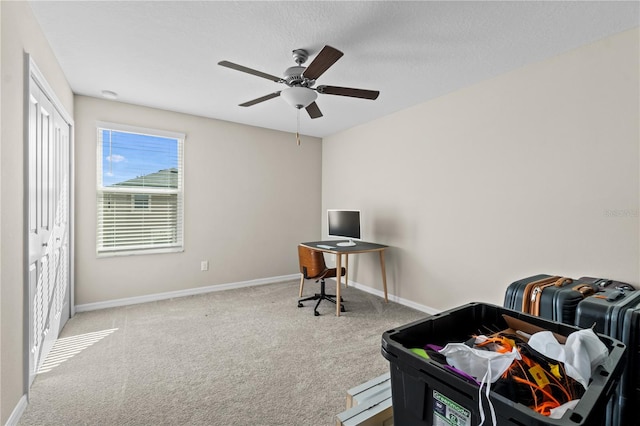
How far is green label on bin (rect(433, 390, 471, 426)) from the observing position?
1.91 feet

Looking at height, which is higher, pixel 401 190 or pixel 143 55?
pixel 143 55

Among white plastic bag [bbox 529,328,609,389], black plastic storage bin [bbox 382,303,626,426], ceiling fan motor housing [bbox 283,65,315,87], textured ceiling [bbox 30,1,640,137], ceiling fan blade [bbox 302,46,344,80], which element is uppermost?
textured ceiling [bbox 30,1,640,137]

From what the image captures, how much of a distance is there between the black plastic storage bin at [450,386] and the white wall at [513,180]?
6.75 ft

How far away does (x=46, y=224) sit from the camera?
2.46 meters

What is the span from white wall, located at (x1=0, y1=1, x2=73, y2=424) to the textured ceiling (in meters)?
0.40

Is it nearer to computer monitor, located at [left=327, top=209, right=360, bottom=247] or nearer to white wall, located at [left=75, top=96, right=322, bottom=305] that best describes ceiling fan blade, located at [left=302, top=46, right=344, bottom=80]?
computer monitor, located at [left=327, top=209, right=360, bottom=247]

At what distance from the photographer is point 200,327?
3.11 m

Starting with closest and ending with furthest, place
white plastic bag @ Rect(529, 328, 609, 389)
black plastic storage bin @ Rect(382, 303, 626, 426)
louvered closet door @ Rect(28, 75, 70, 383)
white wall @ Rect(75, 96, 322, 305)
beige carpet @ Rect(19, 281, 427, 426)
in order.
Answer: black plastic storage bin @ Rect(382, 303, 626, 426) → white plastic bag @ Rect(529, 328, 609, 389) → beige carpet @ Rect(19, 281, 427, 426) → louvered closet door @ Rect(28, 75, 70, 383) → white wall @ Rect(75, 96, 322, 305)

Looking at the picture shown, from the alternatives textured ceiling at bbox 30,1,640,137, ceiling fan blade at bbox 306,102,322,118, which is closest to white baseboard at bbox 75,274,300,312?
textured ceiling at bbox 30,1,640,137

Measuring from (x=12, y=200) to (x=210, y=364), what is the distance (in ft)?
5.61

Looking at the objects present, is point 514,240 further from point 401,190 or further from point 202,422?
point 202,422

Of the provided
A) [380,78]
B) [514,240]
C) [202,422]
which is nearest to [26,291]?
[202,422]

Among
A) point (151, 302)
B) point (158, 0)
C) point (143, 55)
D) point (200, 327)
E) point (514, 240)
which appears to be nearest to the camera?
point (158, 0)

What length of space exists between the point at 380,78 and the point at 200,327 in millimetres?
3114
